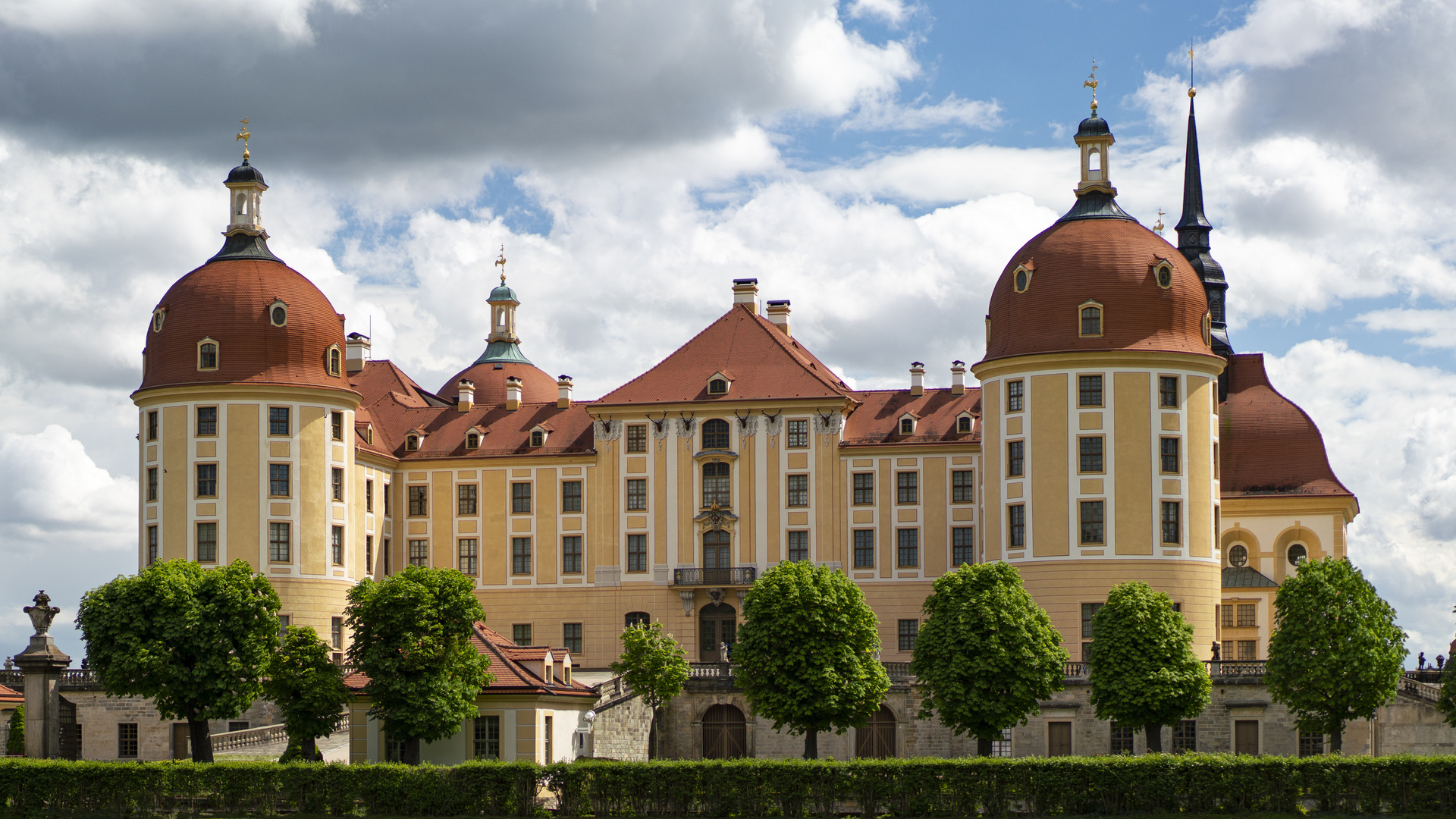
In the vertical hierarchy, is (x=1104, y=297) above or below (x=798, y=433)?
above

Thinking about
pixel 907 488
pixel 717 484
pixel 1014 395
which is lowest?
pixel 907 488

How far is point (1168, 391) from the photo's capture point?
249ft

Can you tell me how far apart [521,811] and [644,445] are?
30458 millimetres

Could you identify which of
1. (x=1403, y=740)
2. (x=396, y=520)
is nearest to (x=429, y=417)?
(x=396, y=520)

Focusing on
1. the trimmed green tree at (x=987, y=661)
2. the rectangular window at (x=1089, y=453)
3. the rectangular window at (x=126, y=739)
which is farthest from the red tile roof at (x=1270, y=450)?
the rectangular window at (x=126, y=739)

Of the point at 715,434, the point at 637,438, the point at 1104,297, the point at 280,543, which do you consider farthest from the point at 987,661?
the point at 280,543

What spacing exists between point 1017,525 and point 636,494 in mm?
16711

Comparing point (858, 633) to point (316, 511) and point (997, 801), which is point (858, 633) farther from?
point (316, 511)

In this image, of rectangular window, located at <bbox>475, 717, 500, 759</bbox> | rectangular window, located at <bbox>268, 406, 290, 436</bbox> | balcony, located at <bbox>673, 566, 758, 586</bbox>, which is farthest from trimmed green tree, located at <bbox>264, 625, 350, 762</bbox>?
balcony, located at <bbox>673, 566, 758, 586</bbox>

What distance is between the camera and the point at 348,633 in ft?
262

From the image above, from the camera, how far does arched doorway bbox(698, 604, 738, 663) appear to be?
3292 inches

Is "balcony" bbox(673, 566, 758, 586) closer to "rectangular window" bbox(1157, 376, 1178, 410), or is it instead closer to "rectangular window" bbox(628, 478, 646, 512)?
"rectangular window" bbox(628, 478, 646, 512)

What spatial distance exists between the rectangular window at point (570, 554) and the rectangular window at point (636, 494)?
9.10 feet

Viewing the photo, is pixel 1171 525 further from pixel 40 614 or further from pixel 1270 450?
pixel 40 614
